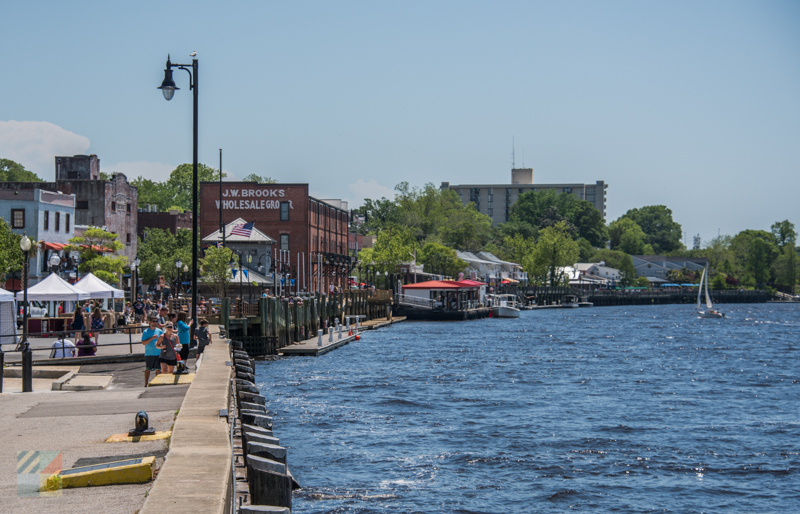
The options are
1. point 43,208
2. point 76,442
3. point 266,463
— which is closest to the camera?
point 266,463

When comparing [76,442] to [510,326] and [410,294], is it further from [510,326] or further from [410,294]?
[410,294]

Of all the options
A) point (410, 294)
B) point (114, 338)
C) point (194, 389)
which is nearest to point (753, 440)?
point (194, 389)

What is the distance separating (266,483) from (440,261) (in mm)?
124483

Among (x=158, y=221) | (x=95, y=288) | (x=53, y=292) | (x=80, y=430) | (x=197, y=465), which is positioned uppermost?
(x=158, y=221)

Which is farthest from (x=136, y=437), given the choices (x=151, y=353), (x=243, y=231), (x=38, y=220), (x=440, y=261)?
(x=440, y=261)

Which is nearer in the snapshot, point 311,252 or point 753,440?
point 753,440

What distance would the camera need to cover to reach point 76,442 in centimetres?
1204

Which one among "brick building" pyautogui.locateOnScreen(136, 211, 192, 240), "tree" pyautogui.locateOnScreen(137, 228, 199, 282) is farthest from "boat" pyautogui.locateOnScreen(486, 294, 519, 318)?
"brick building" pyautogui.locateOnScreen(136, 211, 192, 240)

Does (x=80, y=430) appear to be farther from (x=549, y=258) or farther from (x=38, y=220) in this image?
(x=549, y=258)

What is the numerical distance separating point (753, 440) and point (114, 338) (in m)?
24.7

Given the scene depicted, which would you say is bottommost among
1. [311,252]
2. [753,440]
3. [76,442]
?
[753,440]

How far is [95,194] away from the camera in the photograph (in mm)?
82875

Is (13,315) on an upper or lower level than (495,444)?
upper

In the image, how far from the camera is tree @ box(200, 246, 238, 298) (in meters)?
60.8
